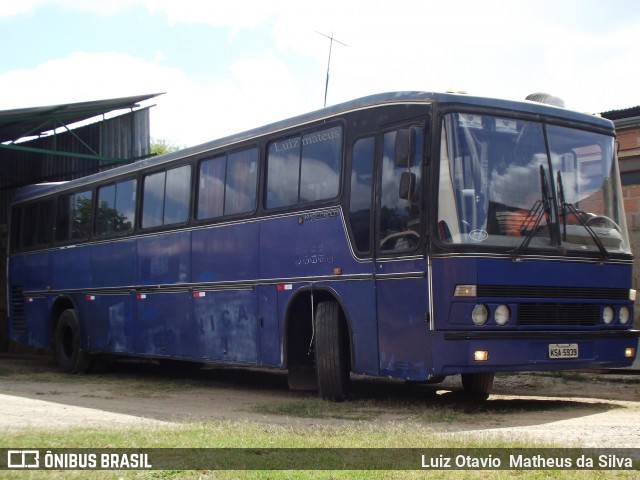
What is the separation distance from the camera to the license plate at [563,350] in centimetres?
1010

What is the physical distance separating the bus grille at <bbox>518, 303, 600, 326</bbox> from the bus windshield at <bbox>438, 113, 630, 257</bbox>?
60 centimetres

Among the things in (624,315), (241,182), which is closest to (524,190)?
(624,315)

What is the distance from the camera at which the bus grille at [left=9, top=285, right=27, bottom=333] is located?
19844mm

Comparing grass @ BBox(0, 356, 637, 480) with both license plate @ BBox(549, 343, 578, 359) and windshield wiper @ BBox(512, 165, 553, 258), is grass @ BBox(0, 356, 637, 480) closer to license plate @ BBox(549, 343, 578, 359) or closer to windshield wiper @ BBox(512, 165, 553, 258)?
license plate @ BBox(549, 343, 578, 359)

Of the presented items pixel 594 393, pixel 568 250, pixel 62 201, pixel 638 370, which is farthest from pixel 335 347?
pixel 62 201

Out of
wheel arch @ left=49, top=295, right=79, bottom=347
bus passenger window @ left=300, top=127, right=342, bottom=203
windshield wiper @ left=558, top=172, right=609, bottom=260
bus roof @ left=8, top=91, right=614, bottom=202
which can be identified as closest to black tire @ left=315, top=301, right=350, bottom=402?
bus passenger window @ left=300, top=127, right=342, bottom=203

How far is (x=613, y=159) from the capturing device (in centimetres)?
1132

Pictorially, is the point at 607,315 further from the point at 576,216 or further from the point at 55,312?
the point at 55,312

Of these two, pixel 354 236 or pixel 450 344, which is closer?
pixel 450 344

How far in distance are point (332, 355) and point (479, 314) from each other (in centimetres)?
213

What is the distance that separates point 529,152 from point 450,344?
92.6 inches

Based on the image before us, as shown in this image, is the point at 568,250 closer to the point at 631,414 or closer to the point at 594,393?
the point at 631,414

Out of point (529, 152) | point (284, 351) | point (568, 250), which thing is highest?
point (529, 152)

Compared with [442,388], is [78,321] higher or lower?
higher
